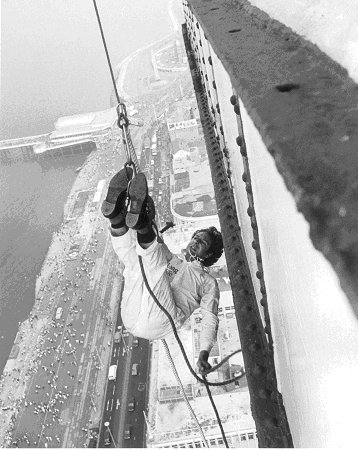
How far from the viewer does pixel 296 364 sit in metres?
1.01

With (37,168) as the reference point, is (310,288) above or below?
above

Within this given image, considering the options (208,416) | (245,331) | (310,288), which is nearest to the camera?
(310,288)

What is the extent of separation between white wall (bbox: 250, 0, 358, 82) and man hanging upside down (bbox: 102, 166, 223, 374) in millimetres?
1270

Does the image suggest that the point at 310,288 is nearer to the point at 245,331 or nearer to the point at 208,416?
the point at 245,331

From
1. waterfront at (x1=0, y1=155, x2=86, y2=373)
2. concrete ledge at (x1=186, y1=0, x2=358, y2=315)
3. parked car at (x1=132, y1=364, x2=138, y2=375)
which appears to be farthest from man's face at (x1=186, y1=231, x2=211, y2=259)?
waterfront at (x1=0, y1=155, x2=86, y2=373)

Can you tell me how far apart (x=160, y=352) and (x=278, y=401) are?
10549 mm

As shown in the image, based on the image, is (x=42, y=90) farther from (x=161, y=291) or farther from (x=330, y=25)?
(x=330, y=25)

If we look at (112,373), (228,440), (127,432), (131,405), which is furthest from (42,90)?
(228,440)

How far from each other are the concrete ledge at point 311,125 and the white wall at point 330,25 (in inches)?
0.7

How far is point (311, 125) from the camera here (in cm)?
73

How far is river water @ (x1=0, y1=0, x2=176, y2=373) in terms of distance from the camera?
18.1 metres

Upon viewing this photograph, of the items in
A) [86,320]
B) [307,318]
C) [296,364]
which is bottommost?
[86,320]

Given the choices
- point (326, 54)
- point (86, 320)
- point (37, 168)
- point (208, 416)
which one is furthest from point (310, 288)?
point (37, 168)

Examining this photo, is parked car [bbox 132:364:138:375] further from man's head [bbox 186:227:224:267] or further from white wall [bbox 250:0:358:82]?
white wall [bbox 250:0:358:82]
